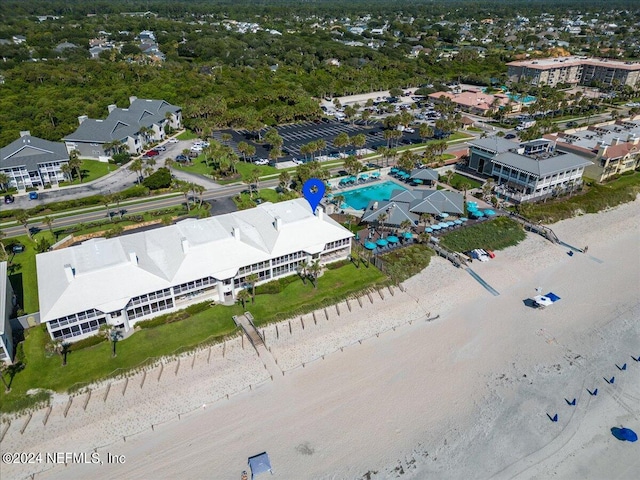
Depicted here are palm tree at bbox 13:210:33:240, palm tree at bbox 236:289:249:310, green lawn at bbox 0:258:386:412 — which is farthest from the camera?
palm tree at bbox 13:210:33:240

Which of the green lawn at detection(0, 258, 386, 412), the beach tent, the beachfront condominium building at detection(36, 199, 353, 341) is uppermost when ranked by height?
the beachfront condominium building at detection(36, 199, 353, 341)

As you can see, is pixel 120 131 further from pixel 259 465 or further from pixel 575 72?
pixel 575 72

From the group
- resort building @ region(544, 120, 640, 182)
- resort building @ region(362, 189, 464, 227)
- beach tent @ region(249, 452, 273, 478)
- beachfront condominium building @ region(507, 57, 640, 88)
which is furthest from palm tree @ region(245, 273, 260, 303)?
beachfront condominium building @ region(507, 57, 640, 88)

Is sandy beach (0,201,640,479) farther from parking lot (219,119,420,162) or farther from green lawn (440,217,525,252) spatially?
parking lot (219,119,420,162)

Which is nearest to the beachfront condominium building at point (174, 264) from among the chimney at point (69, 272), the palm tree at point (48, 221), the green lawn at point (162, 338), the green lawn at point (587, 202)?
the chimney at point (69, 272)

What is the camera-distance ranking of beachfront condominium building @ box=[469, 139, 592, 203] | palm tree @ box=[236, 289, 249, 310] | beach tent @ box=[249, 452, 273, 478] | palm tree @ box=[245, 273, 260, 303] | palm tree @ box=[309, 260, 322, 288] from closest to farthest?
1. beach tent @ box=[249, 452, 273, 478]
2. palm tree @ box=[245, 273, 260, 303]
3. palm tree @ box=[236, 289, 249, 310]
4. palm tree @ box=[309, 260, 322, 288]
5. beachfront condominium building @ box=[469, 139, 592, 203]

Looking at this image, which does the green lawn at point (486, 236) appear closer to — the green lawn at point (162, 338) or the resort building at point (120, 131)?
Answer: the green lawn at point (162, 338)
